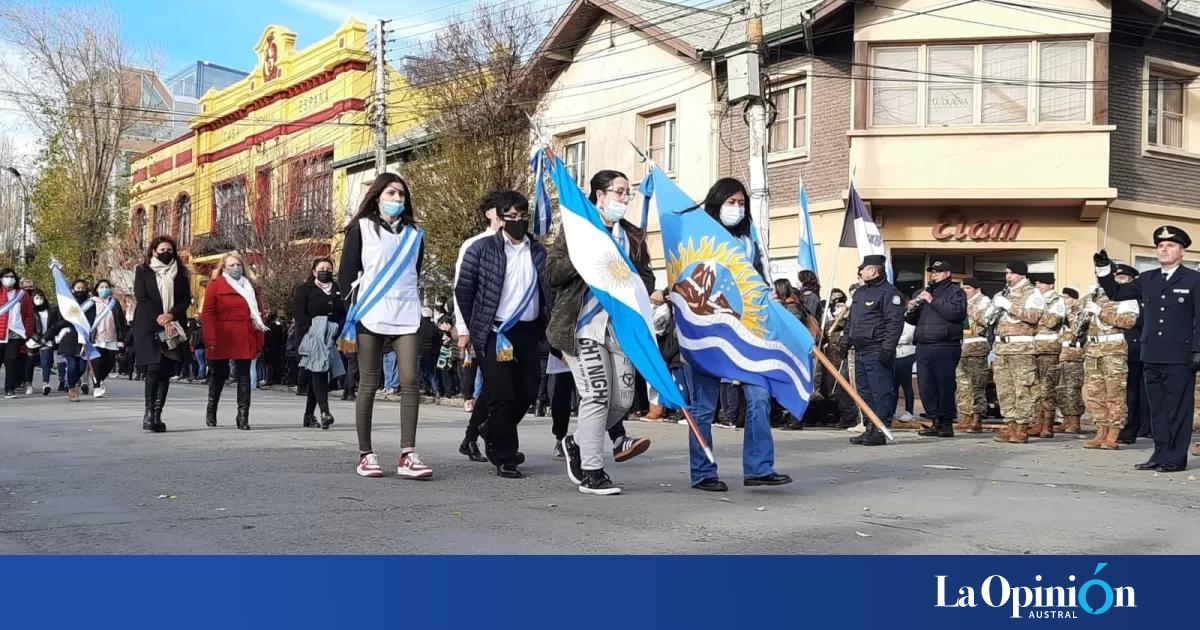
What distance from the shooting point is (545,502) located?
7020mm

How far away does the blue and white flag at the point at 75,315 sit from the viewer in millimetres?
18203

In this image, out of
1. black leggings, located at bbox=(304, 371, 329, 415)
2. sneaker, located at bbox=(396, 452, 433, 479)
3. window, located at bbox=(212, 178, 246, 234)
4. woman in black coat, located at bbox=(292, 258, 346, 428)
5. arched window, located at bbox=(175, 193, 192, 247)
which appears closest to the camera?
sneaker, located at bbox=(396, 452, 433, 479)

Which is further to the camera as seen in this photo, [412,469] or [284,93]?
[284,93]

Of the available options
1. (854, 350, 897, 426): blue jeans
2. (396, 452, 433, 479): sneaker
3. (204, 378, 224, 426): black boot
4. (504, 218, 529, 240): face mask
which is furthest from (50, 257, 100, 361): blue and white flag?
(504, 218, 529, 240): face mask

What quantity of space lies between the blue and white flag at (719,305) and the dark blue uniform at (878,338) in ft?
16.2

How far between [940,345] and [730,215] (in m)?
6.50

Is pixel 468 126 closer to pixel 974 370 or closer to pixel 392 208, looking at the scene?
pixel 974 370

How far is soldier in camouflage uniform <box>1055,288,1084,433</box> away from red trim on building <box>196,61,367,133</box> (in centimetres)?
2821

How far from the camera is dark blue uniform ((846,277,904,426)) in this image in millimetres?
12586

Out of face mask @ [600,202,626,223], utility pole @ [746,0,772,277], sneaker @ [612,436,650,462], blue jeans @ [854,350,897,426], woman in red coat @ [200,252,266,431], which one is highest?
utility pole @ [746,0,772,277]

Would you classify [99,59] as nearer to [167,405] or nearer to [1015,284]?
[167,405]

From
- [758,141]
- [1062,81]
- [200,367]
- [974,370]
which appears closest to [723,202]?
[974,370]

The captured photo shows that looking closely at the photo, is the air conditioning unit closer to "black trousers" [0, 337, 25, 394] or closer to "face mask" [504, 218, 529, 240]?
"face mask" [504, 218, 529, 240]

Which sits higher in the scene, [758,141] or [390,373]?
[758,141]
